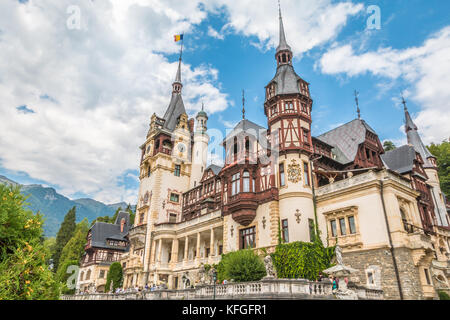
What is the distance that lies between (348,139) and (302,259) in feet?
55.7

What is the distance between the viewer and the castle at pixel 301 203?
73.3 ft

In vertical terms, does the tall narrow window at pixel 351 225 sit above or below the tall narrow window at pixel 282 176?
below

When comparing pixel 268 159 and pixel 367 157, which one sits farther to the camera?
pixel 367 157

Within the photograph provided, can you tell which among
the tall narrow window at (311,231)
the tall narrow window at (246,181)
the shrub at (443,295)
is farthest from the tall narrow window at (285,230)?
the shrub at (443,295)

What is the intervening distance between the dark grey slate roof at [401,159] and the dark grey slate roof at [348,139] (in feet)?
12.3

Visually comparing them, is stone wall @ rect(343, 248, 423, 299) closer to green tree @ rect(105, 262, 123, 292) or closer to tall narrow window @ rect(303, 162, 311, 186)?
tall narrow window @ rect(303, 162, 311, 186)

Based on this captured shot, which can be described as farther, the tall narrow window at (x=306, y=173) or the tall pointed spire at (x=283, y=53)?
the tall pointed spire at (x=283, y=53)

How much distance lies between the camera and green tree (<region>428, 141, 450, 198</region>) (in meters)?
45.3

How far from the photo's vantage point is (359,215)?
944 inches

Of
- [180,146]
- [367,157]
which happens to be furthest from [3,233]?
[180,146]

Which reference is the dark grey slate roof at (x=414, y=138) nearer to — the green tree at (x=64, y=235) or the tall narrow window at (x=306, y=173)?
the tall narrow window at (x=306, y=173)
